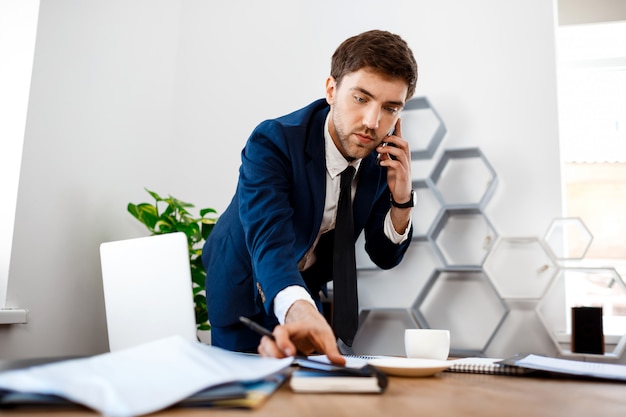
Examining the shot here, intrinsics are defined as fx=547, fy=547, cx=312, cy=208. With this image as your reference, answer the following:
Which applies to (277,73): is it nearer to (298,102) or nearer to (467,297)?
(298,102)

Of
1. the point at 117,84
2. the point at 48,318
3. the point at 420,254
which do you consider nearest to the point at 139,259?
the point at 48,318

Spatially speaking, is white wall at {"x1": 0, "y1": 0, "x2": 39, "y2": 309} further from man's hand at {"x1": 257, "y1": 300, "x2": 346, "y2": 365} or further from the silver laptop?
man's hand at {"x1": 257, "y1": 300, "x2": 346, "y2": 365}

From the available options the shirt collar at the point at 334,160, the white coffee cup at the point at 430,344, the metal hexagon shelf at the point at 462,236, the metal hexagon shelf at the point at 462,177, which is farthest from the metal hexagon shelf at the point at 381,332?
the white coffee cup at the point at 430,344

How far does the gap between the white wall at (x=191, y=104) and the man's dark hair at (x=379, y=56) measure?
3.85 ft

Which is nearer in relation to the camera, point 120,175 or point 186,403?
point 186,403

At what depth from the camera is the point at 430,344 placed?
1.13 metres

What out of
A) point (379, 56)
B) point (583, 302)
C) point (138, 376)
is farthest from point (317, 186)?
point (583, 302)

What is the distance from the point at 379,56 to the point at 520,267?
1.40 meters

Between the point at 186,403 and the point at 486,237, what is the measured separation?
2.10m

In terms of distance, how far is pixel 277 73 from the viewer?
9.55 ft

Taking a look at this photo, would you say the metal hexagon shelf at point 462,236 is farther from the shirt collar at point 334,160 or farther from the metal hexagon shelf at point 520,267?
the shirt collar at point 334,160

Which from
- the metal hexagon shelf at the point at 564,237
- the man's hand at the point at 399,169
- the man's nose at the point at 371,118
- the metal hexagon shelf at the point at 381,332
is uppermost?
the man's nose at the point at 371,118

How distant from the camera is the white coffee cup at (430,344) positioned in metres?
1.12

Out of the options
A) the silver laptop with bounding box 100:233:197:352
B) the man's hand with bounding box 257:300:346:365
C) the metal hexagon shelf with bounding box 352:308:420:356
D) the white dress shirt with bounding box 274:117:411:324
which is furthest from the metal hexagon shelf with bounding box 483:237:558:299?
the man's hand with bounding box 257:300:346:365
